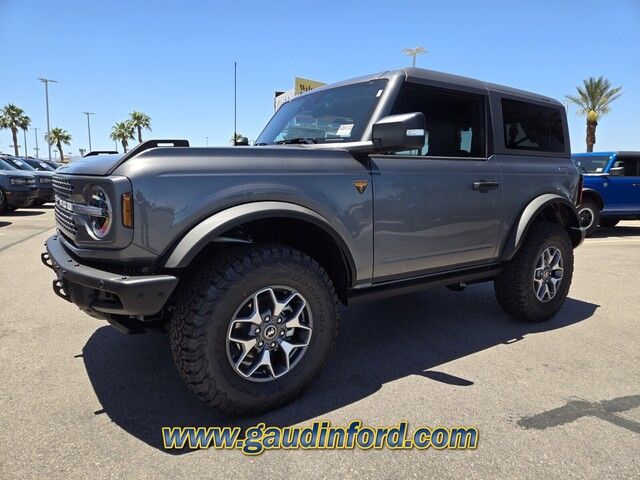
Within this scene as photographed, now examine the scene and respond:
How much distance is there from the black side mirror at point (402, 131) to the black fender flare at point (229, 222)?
59 cm

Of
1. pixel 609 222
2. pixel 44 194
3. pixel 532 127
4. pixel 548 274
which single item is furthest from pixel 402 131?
pixel 44 194

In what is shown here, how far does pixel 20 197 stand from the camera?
13.0 meters

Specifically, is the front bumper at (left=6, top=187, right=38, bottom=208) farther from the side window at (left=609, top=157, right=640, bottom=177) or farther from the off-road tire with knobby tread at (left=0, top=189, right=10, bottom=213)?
the side window at (left=609, top=157, right=640, bottom=177)

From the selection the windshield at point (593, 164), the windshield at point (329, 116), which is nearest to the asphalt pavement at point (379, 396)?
the windshield at point (329, 116)

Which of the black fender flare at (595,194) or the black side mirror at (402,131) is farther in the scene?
the black fender flare at (595,194)

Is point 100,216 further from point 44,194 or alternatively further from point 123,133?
point 123,133

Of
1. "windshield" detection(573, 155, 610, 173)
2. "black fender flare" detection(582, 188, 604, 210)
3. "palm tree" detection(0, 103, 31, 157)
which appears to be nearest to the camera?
"black fender flare" detection(582, 188, 604, 210)

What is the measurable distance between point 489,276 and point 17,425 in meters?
3.39

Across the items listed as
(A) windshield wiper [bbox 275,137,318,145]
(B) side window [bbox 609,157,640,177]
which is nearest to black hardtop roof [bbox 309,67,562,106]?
(A) windshield wiper [bbox 275,137,318,145]

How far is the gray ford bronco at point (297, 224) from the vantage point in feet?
7.38

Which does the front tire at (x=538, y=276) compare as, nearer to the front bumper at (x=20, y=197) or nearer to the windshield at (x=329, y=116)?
the windshield at (x=329, y=116)

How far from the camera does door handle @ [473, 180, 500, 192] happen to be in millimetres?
3471

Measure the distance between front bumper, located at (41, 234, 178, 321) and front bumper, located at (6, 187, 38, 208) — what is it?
500 inches

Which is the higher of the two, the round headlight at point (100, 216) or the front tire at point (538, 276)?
the round headlight at point (100, 216)
